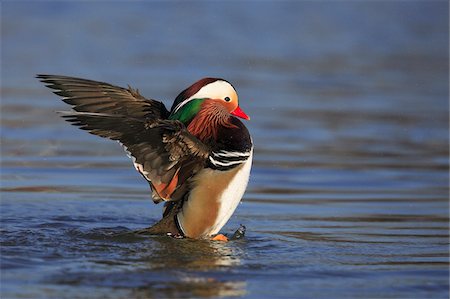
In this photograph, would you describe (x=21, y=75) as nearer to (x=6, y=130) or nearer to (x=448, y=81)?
(x=6, y=130)

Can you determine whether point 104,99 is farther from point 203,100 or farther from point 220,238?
point 220,238

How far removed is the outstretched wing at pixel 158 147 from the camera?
6.80 metres

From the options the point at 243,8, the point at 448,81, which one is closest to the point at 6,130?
the point at 448,81

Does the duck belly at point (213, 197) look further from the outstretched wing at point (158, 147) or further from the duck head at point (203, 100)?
the duck head at point (203, 100)

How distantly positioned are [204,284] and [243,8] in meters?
15.1

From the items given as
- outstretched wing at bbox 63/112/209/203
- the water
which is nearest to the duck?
outstretched wing at bbox 63/112/209/203

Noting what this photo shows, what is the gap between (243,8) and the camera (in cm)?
2081

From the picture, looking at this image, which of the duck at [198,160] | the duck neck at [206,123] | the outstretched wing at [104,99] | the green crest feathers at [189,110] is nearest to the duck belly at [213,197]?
the duck at [198,160]

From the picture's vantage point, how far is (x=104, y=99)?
777 cm

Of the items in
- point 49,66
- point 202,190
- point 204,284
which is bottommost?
point 204,284

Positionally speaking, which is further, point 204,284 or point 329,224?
point 329,224

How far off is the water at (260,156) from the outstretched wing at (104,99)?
93 cm

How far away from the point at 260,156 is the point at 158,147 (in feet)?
11.8

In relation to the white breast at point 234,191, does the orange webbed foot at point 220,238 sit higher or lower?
lower
